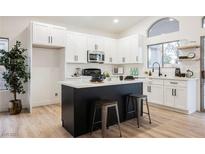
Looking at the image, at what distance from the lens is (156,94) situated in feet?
16.1

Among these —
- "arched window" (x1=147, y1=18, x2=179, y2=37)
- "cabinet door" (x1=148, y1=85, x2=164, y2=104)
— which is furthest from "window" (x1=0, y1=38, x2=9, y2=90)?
"arched window" (x1=147, y1=18, x2=179, y2=37)

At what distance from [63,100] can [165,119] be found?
8.04 feet

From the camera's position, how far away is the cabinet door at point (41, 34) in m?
4.37

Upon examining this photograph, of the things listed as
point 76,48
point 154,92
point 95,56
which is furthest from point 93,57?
point 154,92

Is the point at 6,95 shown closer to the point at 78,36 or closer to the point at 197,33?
the point at 78,36

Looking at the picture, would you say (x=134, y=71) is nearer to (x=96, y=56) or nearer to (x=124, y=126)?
(x=96, y=56)

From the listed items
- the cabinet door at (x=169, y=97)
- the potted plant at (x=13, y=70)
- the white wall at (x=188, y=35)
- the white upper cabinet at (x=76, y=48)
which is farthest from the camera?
the white upper cabinet at (x=76, y=48)

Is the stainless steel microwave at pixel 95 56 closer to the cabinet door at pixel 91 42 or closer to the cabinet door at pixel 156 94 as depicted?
the cabinet door at pixel 91 42

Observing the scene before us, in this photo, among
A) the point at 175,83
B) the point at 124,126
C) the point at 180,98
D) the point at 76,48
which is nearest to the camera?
the point at 124,126

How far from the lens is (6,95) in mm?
4520

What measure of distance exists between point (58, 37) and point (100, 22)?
1.82 metres

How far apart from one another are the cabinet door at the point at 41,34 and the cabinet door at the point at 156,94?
360 cm

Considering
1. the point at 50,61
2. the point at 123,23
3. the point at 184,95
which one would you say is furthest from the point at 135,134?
the point at 123,23

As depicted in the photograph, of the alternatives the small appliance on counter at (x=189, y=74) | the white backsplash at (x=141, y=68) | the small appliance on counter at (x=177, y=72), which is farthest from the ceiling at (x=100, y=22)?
the small appliance on counter at (x=189, y=74)
